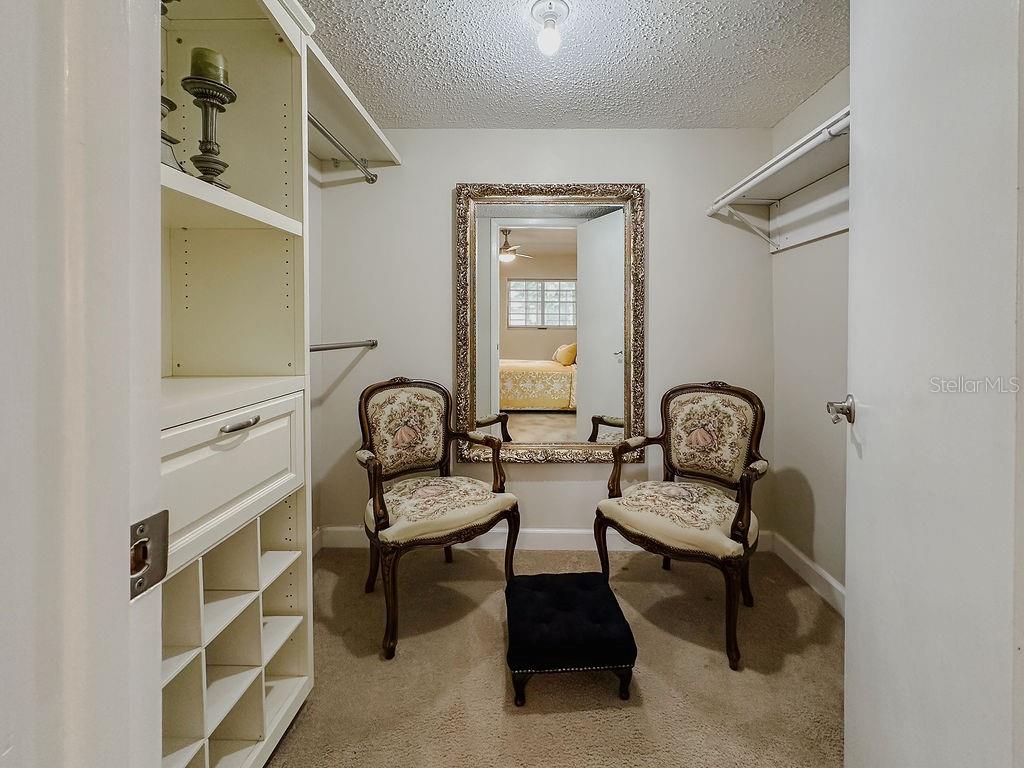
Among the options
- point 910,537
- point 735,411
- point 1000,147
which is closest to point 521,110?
point 735,411

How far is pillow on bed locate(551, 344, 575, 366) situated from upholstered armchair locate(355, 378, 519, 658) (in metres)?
0.67

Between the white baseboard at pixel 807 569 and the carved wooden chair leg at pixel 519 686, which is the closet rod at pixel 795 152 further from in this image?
the carved wooden chair leg at pixel 519 686

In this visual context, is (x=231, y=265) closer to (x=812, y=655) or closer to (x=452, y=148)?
(x=452, y=148)

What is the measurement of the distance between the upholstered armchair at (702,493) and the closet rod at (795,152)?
3.02 feet

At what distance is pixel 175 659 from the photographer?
1035 millimetres

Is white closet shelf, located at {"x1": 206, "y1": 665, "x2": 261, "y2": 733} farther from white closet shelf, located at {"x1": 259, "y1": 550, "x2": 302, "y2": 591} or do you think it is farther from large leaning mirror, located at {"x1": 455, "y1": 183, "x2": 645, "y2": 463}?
large leaning mirror, located at {"x1": 455, "y1": 183, "x2": 645, "y2": 463}

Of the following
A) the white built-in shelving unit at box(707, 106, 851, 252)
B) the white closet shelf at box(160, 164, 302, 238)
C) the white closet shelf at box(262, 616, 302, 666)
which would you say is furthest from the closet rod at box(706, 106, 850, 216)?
the white closet shelf at box(262, 616, 302, 666)

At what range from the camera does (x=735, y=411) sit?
7.88ft

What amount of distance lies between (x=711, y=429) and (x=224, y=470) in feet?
6.94

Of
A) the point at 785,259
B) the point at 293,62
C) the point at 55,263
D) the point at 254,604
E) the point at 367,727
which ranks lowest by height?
the point at 367,727

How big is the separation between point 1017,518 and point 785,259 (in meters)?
2.20

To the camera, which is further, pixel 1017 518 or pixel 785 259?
pixel 785 259

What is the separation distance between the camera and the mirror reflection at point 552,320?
269 cm

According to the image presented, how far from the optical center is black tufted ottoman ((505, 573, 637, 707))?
5.03ft
